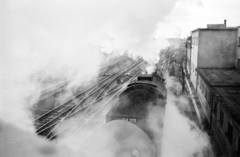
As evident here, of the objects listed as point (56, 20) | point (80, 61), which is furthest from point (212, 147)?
point (80, 61)

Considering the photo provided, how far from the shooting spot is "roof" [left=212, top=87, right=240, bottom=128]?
6354mm

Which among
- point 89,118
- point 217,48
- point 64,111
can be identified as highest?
point 217,48

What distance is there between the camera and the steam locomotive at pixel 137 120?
4484mm

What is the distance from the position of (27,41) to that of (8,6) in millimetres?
2149

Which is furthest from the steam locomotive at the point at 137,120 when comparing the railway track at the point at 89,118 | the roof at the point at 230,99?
the railway track at the point at 89,118

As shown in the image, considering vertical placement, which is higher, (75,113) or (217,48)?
(217,48)

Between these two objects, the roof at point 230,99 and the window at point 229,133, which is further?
the window at point 229,133

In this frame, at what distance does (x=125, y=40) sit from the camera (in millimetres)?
11852

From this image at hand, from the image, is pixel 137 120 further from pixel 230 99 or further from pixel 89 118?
pixel 89 118

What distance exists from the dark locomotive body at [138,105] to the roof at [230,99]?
2.08 m

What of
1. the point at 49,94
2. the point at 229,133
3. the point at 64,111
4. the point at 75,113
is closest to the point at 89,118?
the point at 75,113

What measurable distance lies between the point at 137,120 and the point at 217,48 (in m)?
11.9

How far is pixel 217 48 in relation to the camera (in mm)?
15102

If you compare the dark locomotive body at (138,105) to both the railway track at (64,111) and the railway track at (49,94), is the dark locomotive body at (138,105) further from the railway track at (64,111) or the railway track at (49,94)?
the railway track at (49,94)
